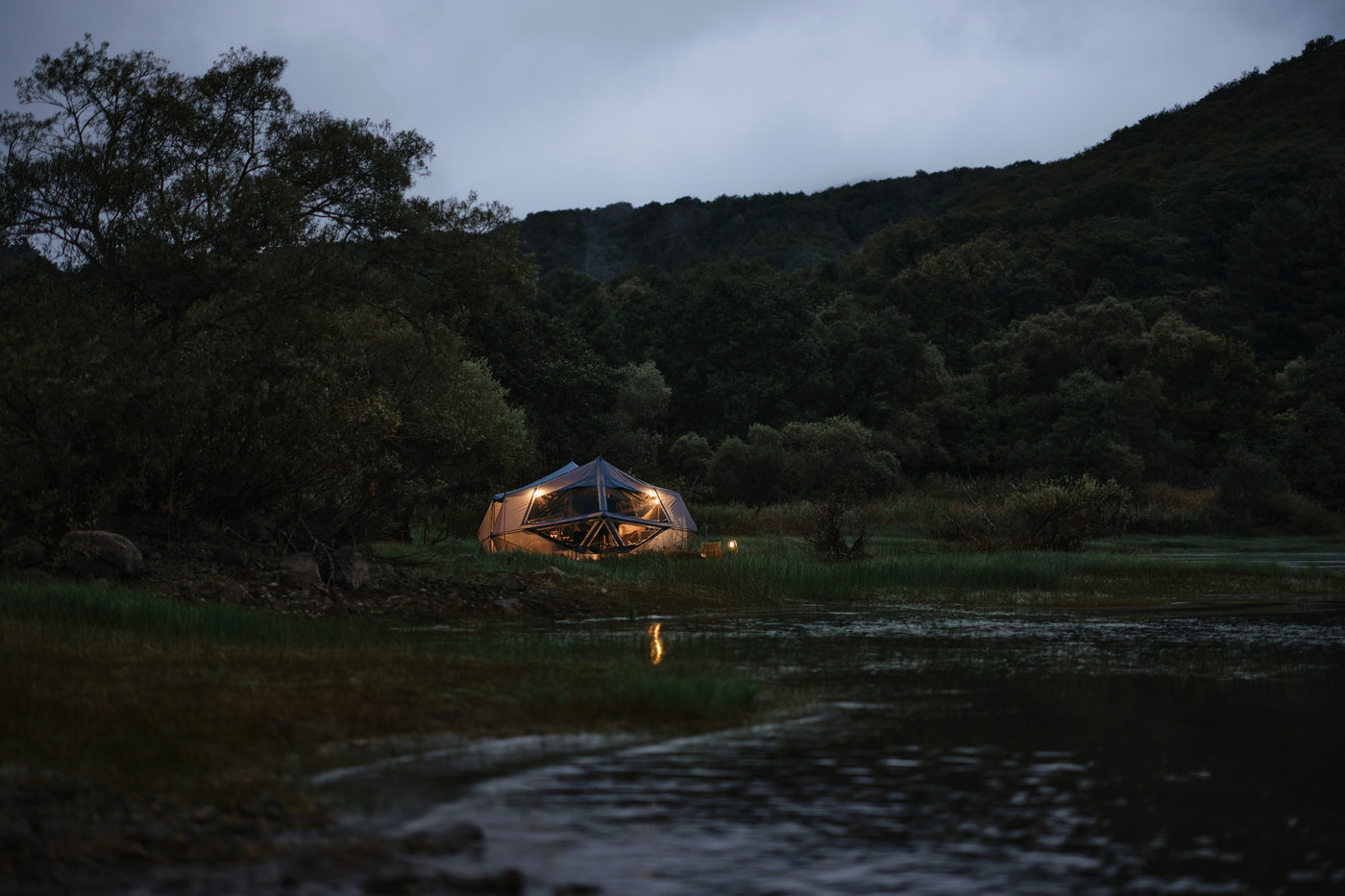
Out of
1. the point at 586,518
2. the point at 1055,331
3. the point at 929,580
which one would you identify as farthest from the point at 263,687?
the point at 1055,331

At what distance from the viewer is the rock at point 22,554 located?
16781 millimetres

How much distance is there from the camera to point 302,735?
920 centimetres

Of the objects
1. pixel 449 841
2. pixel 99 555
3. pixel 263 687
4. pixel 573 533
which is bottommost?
pixel 449 841

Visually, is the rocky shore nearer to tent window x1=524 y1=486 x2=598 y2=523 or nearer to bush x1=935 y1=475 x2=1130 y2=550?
tent window x1=524 y1=486 x2=598 y2=523

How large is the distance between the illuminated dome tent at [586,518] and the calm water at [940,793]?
1824 cm

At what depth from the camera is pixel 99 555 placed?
56.5ft

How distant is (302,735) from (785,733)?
3.91 meters

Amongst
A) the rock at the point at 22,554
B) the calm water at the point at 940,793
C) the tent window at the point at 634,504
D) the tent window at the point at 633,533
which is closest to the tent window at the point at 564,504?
the tent window at the point at 634,504

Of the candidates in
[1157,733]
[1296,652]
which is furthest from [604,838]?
[1296,652]

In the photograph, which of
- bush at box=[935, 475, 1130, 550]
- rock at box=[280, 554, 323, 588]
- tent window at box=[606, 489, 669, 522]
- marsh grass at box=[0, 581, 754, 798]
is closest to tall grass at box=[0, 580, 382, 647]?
marsh grass at box=[0, 581, 754, 798]

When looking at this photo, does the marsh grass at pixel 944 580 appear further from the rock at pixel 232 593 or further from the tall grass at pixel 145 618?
the tall grass at pixel 145 618

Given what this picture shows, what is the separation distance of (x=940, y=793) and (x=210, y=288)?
1683cm

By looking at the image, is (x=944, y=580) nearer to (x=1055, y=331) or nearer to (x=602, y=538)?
(x=602, y=538)

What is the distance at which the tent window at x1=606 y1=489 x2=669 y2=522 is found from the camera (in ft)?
106
